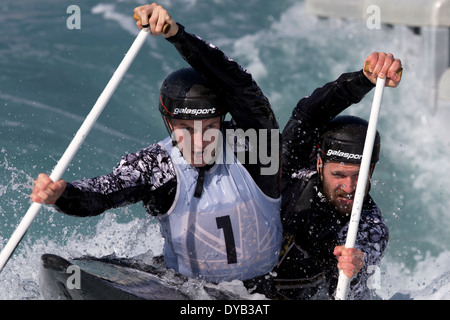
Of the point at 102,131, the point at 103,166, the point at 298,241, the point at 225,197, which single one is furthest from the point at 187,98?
the point at 102,131

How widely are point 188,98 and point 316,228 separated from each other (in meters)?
1.18

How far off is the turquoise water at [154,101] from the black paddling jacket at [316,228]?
86 cm

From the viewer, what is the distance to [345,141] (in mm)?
3711

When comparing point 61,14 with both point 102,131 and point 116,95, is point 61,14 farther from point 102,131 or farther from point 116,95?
point 102,131

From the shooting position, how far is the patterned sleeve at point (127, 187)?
2801 mm

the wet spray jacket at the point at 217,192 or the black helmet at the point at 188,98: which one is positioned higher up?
the black helmet at the point at 188,98

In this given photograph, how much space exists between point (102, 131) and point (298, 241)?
12.4 ft

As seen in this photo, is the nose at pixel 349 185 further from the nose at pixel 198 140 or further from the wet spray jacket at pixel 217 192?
the nose at pixel 198 140

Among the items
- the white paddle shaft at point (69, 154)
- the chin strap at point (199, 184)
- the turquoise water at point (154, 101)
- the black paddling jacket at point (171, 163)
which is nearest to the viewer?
the white paddle shaft at point (69, 154)

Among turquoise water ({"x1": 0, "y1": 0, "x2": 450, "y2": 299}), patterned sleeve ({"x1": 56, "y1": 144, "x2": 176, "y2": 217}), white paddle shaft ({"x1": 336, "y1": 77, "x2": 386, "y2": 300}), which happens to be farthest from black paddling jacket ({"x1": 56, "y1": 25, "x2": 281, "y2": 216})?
turquoise water ({"x1": 0, "y1": 0, "x2": 450, "y2": 299})

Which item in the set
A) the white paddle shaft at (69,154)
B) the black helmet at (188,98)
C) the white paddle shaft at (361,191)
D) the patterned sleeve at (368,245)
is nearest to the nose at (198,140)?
the black helmet at (188,98)

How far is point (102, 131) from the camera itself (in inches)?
279

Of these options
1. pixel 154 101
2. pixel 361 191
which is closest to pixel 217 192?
pixel 361 191
